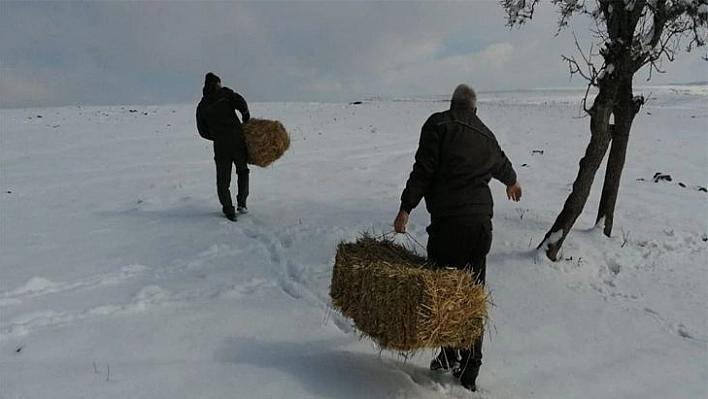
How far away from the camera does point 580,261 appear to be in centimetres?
689

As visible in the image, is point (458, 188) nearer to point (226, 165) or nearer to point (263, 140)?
point (263, 140)

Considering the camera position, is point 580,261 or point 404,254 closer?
point 404,254

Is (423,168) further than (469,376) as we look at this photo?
No

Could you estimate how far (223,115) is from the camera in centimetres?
892

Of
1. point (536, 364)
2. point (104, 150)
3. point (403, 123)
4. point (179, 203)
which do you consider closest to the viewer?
→ point (536, 364)

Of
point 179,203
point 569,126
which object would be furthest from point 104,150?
point 569,126

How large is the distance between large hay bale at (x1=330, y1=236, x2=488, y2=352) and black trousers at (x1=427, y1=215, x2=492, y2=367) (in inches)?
7.2

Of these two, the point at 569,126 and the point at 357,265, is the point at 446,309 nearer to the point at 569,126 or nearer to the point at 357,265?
the point at 357,265

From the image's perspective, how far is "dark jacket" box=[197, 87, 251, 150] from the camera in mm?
8914

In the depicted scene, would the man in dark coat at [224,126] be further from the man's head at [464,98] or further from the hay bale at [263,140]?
the man's head at [464,98]

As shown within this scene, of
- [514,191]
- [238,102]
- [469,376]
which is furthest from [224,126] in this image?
[469,376]

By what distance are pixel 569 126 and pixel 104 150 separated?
17097mm

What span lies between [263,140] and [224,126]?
0.62 m

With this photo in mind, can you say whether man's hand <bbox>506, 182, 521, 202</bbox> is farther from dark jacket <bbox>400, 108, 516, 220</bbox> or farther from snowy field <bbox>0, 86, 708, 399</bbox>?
snowy field <bbox>0, 86, 708, 399</bbox>
